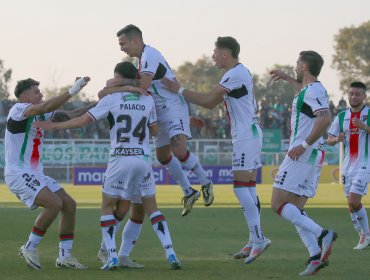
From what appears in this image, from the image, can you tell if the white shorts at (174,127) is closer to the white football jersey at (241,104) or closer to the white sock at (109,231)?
the white football jersey at (241,104)

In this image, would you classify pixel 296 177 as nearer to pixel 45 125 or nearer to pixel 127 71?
pixel 127 71

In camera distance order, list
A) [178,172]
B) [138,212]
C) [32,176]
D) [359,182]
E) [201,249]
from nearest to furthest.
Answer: [32,176] → [138,212] → [178,172] → [201,249] → [359,182]

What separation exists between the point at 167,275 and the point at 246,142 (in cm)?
254

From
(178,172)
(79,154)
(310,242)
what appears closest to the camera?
(310,242)

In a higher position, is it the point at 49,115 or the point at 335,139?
the point at 49,115

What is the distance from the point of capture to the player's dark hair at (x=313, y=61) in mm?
12695

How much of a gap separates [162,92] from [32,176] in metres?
2.23

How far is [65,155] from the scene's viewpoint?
50.4 m

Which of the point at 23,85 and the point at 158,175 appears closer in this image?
the point at 23,85

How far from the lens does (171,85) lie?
13812mm

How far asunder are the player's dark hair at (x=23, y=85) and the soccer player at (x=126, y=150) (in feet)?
2.62

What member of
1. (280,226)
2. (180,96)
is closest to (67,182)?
(280,226)

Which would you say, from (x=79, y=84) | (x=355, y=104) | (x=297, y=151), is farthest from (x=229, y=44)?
(x=355, y=104)

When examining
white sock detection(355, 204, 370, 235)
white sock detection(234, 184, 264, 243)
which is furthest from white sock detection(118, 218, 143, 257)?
white sock detection(355, 204, 370, 235)
